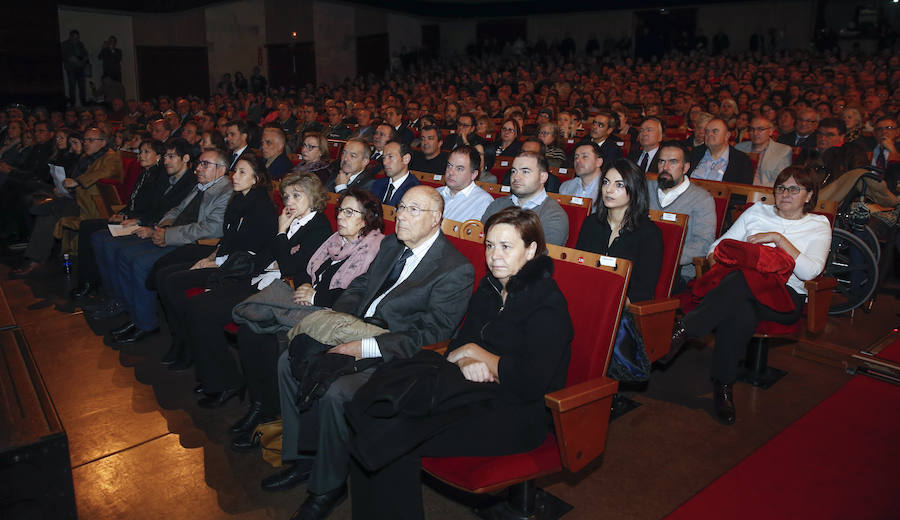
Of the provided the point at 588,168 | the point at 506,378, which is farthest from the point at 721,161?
the point at 506,378

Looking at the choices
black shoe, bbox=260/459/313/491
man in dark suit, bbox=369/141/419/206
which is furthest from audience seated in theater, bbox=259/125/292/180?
black shoe, bbox=260/459/313/491

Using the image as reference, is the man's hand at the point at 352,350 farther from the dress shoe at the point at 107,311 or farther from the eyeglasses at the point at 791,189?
the dress shoe at the point at 107,311

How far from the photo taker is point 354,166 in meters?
4.21

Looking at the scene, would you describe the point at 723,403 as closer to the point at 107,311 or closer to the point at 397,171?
the point at 397,171

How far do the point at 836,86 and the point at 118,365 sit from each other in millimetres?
10926

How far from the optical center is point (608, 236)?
2.87 m

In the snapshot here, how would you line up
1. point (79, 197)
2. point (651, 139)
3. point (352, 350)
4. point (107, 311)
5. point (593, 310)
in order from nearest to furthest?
1. point (593, 310)
2. point (352, 350)
3. point (107, 311)
4. point (651, 139)
5. point (79, 197)

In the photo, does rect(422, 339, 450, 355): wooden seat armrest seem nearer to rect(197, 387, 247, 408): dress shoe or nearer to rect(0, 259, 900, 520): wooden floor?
rect(0, 259, 900, 520): wooden floor

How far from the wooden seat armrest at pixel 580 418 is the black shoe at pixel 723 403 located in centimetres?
105

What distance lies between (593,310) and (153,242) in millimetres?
3036

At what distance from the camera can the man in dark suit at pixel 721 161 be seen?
14.6 feet

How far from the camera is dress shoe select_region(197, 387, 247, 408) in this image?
9.91 feet

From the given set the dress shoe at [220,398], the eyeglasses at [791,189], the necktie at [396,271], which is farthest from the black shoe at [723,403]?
the dress shoe at [220,398]

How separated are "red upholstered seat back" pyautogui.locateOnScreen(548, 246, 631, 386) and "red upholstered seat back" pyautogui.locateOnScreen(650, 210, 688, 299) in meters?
0.76
